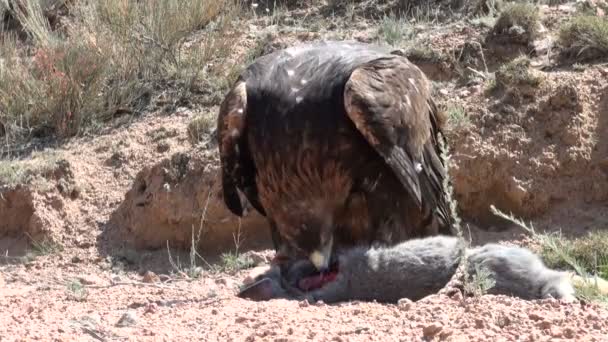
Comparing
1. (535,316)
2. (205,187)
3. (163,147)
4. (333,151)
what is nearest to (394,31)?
(163,147)

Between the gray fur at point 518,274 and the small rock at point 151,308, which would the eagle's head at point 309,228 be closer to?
the gray fur at point 518,274

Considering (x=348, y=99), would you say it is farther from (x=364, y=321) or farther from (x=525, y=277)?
(x=364, y=321)

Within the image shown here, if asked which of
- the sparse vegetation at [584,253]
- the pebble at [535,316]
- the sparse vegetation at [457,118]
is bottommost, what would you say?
the sparse vegetation at [584,253]

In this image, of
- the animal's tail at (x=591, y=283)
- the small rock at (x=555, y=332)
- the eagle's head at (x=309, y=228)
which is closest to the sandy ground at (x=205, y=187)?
the eagle's head at (x=309, y=228)

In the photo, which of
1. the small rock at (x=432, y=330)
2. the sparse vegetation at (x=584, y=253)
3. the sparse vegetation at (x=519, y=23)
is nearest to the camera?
the small rock at (x=432, y=330)

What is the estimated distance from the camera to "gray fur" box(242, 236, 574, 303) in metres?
5.55

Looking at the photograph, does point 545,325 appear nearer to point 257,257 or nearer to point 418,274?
point 418,274

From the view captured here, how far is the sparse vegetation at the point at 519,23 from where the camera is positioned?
9.67 metres

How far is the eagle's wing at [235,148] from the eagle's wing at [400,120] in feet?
2.22

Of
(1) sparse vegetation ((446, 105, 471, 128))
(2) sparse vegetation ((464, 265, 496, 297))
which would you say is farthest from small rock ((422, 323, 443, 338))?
(1) sparse vegetation ((446, 105, 471, 128))

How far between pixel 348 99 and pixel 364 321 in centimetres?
191

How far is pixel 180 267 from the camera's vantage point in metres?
8.81

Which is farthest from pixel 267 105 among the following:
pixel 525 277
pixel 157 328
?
pixel 157 328

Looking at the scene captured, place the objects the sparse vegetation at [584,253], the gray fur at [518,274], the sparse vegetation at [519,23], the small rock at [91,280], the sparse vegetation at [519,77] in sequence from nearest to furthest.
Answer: the gray fur at [518,274] < the sparse vegetation at [584,253] < the small rock at [91,280] < the sparse vegetation at [519,77] < the sparse vegetation at [519,23]
